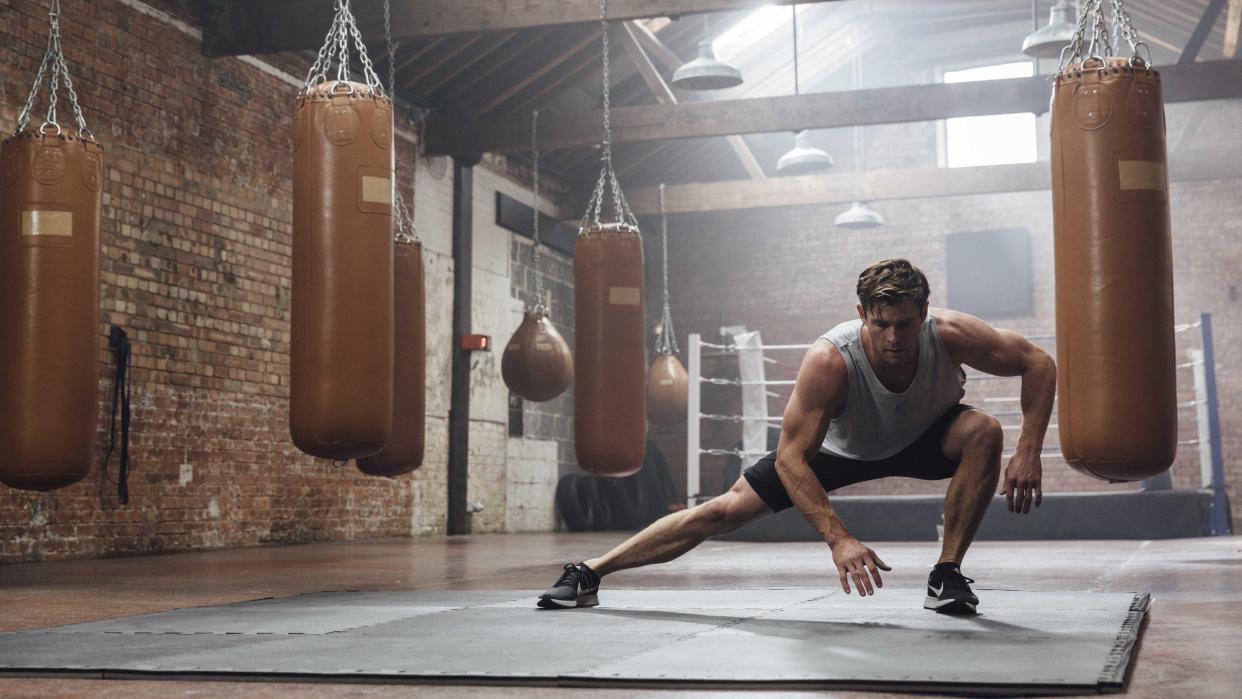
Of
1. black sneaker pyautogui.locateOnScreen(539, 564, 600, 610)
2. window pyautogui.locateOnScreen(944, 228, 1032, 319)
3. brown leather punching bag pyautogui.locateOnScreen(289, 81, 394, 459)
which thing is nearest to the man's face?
black sneaker pyautogui.locateOnScreen(539, 564, 600, 610)

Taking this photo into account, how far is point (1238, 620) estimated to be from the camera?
3295 mm

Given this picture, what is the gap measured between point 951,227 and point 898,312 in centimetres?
1084

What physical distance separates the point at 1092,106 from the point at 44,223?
350 cm

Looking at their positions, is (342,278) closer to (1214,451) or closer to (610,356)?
(610,356)

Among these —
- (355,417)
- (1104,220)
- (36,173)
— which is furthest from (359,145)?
(1104,220)

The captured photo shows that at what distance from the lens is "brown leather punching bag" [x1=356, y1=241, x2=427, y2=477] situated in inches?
227

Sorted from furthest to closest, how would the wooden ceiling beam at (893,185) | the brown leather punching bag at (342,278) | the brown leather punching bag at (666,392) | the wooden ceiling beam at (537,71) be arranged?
the brown leather punching bag at (666,392), the wooden ceiling beam at (893,185), the wooden ceiling beam at (537,71), the brown leather punching bag at (342,278)

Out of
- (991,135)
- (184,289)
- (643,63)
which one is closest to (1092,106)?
(184,289)

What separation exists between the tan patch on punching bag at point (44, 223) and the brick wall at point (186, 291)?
2175 mm

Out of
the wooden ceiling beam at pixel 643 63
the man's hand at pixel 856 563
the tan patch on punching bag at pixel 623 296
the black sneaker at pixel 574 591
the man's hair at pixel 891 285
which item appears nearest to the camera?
the man's hand at pixel 856 563

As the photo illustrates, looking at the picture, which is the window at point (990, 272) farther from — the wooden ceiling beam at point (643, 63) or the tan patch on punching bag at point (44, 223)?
the tan patch on punching bag at point (44, 223)

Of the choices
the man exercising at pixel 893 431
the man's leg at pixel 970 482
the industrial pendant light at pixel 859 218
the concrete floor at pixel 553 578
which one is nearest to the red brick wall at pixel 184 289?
the concrete floor at pixel 553 578

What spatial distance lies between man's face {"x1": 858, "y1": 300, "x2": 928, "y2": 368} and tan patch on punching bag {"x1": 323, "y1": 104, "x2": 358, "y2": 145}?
2.02 metres

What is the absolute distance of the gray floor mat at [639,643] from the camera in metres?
2.29
